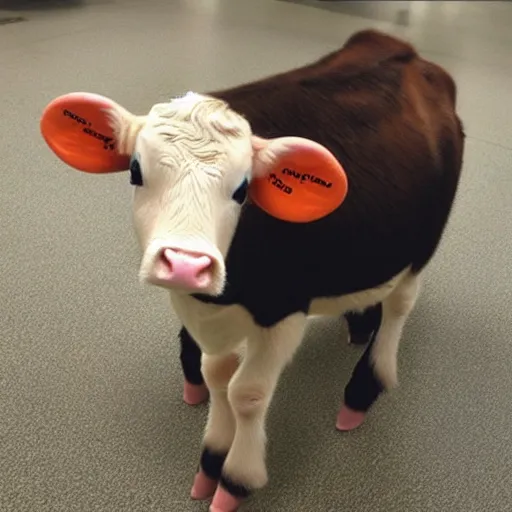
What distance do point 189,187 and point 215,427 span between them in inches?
19.2

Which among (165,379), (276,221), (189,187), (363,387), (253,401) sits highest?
(189,187)

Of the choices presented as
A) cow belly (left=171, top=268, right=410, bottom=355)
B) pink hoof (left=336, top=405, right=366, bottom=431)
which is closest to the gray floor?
pink hoof (left=336, top=405, right=366, bottom=431)

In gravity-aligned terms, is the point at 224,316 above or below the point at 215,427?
above

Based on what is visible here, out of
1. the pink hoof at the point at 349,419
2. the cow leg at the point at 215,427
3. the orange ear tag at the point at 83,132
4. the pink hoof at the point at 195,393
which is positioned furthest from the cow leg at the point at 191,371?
the orange ear tag at the point at 83,132

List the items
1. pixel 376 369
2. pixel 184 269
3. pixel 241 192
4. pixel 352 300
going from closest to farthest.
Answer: pixel 184 269 → pixel 241 192 → pixel 352 300 → pixel 376 369

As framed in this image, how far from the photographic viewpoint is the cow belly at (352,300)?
1011mm

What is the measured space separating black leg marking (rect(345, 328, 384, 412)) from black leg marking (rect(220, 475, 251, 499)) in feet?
0.85

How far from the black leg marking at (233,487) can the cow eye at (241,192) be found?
48 cm

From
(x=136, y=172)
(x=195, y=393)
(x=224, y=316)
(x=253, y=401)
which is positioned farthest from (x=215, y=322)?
(x=195, y=393)

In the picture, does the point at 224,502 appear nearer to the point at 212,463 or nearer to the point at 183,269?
the point at 212,463

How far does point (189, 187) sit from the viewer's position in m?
0.73

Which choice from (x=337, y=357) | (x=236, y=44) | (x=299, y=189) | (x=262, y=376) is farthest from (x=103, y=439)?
(x=236, y=44)

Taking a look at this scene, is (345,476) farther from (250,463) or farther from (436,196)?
(436,196)

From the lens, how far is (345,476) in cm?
117
